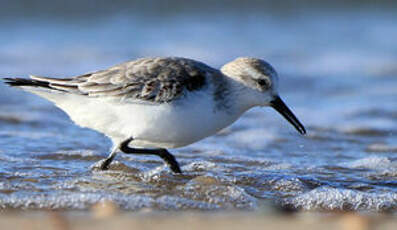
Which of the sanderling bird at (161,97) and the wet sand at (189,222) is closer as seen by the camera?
the wet sand at (189,222)

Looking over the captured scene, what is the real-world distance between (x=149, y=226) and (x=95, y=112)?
219 cm

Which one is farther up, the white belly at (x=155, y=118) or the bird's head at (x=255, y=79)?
the bird's head at (x=255, y=79)

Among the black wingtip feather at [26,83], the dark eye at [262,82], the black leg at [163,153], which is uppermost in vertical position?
the dark eye at [262,82]

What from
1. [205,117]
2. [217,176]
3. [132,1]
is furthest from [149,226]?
[132,1]

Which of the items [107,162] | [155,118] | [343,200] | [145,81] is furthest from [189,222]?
A: [107,162]

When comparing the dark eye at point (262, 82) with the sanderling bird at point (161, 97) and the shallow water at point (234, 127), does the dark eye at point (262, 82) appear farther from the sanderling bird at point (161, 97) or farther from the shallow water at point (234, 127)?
the shallow water at point (234, 127)

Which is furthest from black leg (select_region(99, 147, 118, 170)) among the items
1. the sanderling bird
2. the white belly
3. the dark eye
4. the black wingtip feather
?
the dark eye

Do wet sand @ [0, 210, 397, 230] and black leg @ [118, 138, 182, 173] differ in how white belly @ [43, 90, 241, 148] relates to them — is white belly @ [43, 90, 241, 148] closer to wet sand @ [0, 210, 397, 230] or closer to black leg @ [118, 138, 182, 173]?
black leg @ [118, 138, 182, 173]

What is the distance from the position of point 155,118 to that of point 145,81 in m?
0.35

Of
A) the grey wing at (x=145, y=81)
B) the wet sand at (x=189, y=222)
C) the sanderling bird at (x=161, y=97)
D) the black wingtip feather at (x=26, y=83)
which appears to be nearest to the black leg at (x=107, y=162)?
the sanderling bird at (x=161, y=97)

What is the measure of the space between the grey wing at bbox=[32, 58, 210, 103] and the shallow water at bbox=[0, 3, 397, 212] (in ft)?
2.57

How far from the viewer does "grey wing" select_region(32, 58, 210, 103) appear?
20.2ft

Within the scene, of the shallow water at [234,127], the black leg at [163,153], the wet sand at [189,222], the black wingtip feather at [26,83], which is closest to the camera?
the wet sand at [189,222]

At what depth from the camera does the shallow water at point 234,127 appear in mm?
6262
